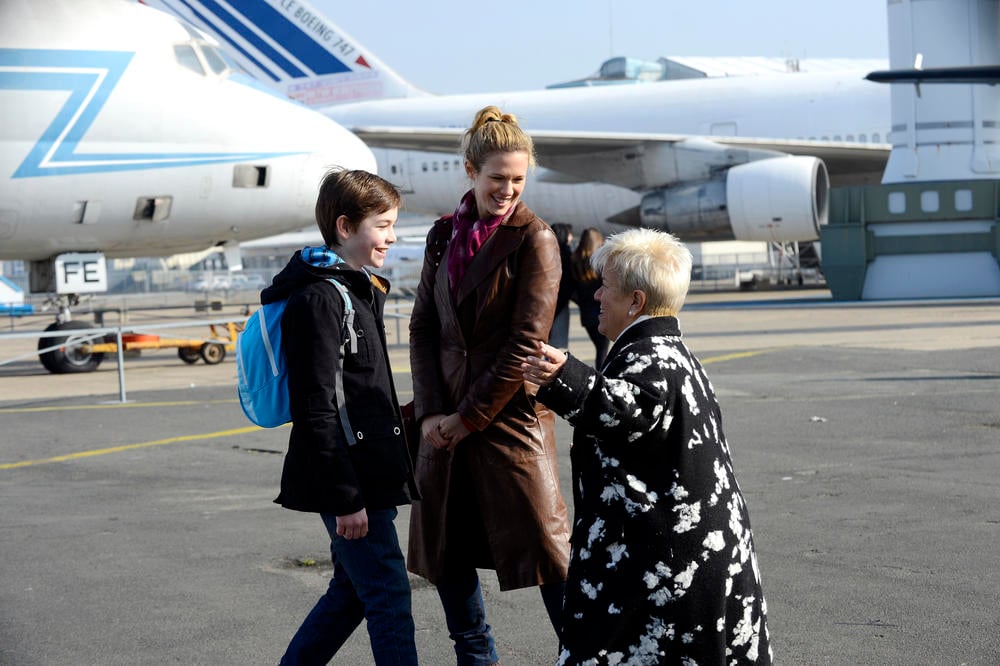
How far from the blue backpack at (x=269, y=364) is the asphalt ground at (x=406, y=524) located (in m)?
1.10

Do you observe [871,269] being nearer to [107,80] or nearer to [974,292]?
[974,292]

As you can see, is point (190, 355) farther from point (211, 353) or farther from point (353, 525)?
point (353, 525)

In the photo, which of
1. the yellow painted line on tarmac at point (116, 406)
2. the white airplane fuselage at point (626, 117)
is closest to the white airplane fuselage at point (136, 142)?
the yellow painted line on tarmac at point (116, 406)

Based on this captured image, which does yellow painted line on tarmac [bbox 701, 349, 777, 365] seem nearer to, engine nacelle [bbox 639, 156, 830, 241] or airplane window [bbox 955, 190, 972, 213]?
airplane window [bbox 955, 190, 972, 213]

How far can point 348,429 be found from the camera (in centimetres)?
323

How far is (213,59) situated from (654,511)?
12.3 m

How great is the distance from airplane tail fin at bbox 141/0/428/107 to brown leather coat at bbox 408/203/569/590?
100ft

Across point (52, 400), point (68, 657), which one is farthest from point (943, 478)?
point (52, 400)

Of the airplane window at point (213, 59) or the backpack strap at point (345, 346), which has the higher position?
the airplane window at point (213, 59)

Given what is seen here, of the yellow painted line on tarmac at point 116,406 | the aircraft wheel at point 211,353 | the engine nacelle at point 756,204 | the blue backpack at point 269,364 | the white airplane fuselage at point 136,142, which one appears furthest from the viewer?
the engine nacelle at point 756,204

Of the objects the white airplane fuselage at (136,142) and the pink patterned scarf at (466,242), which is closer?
the pink patterned scarf at (466,242)

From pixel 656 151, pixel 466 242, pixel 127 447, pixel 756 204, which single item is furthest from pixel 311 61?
pixel 466 242

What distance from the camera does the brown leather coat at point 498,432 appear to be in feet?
11.1

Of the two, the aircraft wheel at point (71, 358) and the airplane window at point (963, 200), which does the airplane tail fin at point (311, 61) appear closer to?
the aircraft wheel at point (71, 358)
